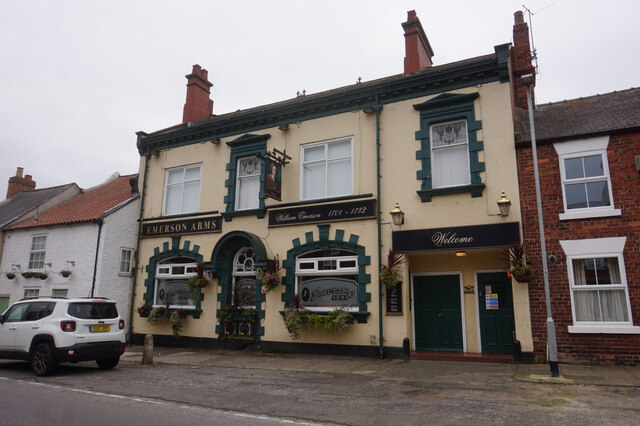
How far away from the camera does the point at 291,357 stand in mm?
13398

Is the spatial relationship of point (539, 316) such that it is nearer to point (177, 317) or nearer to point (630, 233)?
point (630, 233)

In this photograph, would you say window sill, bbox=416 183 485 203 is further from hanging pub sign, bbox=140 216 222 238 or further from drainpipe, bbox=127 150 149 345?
drainpipe, bbox=127 150 149 345

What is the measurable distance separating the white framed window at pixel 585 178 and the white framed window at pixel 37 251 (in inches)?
756

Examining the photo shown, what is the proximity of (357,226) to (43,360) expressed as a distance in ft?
28.4

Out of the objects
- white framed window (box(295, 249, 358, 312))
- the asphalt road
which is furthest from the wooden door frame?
the asphalt road

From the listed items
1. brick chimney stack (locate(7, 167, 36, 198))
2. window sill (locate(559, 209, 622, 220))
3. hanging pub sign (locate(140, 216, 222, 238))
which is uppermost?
brick chimney stack (locate(7, 167, 36, 198))

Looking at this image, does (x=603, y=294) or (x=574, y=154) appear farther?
(x=574, y=154)

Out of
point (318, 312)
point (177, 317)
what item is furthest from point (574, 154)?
point (177, 317)

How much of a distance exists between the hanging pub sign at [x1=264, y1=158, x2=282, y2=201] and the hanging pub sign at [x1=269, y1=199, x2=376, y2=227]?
0.63 metres

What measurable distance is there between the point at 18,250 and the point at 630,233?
73.2 feet

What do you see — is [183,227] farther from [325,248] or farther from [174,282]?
[325,248]

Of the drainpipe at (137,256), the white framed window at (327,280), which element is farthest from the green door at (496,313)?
the drainpipe at (137,256)

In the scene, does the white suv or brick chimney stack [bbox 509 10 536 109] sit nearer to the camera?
the white suv

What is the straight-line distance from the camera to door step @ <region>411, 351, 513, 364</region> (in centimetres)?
1175
